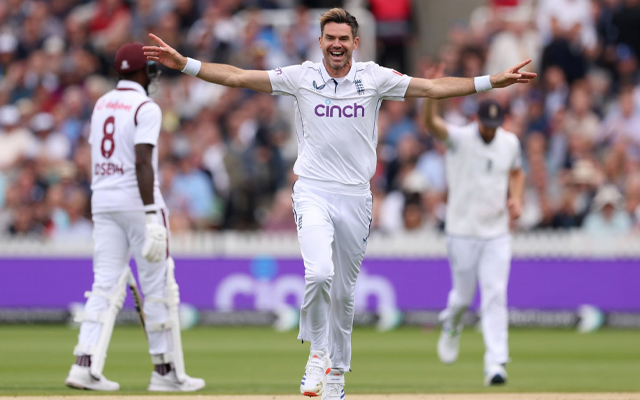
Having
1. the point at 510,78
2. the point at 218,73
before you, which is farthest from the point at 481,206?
the point at 218,73

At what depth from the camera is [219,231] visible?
16.2 metres

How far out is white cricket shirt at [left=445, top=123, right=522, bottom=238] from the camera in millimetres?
10297

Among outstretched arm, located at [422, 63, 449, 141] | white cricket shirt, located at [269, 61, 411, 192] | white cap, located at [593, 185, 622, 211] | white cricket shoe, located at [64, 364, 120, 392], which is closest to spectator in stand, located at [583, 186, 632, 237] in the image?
white cap, located at [593, 185, 622, 211]

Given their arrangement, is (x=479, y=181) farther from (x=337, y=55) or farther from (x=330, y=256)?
(x=330, y=256)

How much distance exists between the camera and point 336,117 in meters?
7.70

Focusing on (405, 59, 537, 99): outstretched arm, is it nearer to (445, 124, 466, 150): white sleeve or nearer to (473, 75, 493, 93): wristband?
(473, 75, 493, 93): wristband

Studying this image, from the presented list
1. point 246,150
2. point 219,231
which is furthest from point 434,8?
point 219,231

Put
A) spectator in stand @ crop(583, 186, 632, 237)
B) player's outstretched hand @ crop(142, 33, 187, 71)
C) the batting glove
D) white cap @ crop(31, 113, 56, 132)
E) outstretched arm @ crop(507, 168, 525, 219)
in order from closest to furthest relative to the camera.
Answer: player's outstretched hand @ crop(142, 33, 187, 71)
the batting glove
outstretched arm @ crop(507, 168, 525, 219)
spectator in stand @ crop(583, 186, 632, 237)
white cap @ crop(31, 113, 56, 132)

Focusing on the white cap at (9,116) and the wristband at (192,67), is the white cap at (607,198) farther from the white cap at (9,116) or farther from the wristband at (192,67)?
the white cap at (9,116)

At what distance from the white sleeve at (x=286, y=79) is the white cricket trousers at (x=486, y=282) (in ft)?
10.4

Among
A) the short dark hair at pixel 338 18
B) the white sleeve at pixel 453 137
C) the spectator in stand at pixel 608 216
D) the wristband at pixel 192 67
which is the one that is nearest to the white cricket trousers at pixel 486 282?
the white sleeve at pixel 453 137

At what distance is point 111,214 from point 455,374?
11.6 feet

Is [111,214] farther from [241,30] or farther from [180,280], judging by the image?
[241,30]

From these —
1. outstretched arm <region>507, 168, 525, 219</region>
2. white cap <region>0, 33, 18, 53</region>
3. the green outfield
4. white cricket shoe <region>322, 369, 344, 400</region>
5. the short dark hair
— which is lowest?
the green outfield
